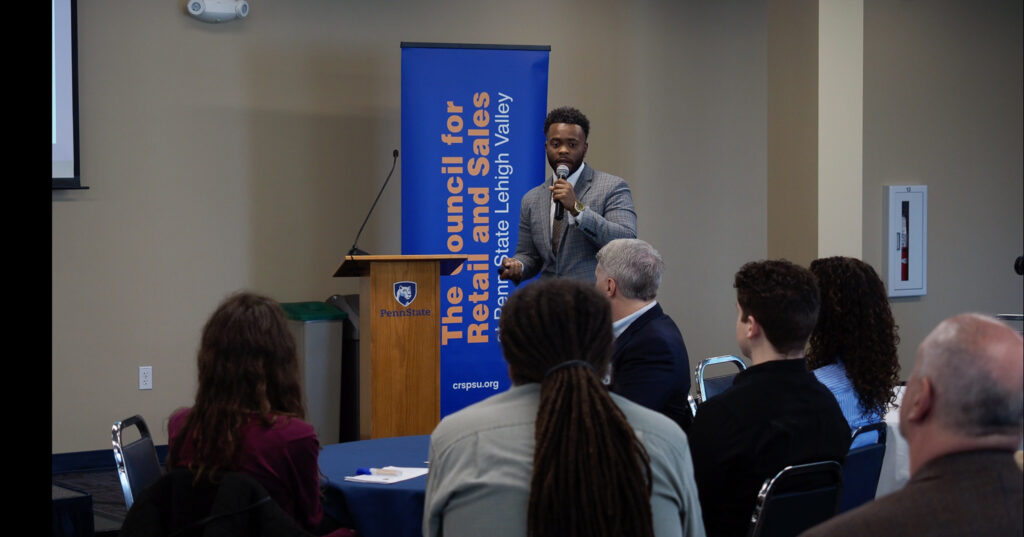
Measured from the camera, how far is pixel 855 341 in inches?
113

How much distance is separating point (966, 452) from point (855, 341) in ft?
5.33

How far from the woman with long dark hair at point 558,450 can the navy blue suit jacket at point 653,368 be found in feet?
3.25

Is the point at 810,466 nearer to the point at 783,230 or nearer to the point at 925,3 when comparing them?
the point at 783,230

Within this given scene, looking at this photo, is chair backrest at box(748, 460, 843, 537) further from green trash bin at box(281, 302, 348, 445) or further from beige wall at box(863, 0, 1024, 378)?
beige wall at box(863, 0, 1024, 378)

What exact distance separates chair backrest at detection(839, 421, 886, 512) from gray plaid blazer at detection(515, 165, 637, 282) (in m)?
1.66

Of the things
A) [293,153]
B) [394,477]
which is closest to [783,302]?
[394,477]

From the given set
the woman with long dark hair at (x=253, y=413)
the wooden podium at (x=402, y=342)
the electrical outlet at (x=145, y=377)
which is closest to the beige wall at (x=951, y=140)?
the wooden podium at (x=402, y=342)

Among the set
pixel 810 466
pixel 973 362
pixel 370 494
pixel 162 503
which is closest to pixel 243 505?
pixel 162 503

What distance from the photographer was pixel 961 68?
7422mm

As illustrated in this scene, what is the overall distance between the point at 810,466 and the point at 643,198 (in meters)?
4.75

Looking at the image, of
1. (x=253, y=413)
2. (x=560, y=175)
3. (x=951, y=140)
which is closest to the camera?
(x=253, y=413)

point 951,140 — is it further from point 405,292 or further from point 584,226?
point 405,292

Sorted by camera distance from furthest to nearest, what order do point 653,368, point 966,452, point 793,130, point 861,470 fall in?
point 793,130, point 653,368, point 861,470, point 966,452

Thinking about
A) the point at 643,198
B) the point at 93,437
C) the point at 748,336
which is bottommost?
the point at 93,437
